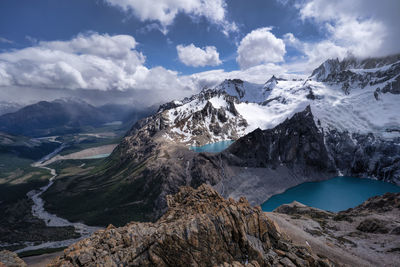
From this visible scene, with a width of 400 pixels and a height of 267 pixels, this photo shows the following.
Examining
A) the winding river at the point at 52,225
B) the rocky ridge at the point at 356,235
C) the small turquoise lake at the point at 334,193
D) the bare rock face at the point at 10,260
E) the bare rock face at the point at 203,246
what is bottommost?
the winding river at the point at 52,225

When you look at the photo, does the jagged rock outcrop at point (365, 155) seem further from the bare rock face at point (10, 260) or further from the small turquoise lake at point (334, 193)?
the bare rock face at point (10, 260)

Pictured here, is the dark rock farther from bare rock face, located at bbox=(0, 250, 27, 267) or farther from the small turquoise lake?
the small turquoise lake

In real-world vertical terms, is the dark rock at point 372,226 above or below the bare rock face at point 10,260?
above

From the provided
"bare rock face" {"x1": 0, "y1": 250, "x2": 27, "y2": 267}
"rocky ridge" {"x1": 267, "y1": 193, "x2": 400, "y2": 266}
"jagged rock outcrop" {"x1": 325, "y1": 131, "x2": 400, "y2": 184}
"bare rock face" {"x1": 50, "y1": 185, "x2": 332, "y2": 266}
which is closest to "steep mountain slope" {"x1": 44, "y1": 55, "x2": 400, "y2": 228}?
"jagged rock outcrop" {"x1": 325, "y1": 131, "x2": 400, "y2": 184}

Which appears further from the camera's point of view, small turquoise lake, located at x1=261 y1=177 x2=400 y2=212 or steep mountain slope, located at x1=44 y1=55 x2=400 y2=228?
steep mountain slope, located at x1=44 y1=55 x2=400 y2=228

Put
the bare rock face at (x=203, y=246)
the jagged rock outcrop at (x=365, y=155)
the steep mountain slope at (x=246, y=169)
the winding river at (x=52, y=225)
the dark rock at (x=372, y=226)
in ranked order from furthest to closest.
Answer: the jagged rock outcrop at (x=365, y=155), the steep mountain slope at (x=246, y=169), the winding river at (x=52, y=225), the dark rock at (x=372, y=226), the bare rock face at (x=203, y=246)

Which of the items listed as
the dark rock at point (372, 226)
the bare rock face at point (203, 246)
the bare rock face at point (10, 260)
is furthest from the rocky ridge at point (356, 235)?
the bare rock face at point (10, 260)
